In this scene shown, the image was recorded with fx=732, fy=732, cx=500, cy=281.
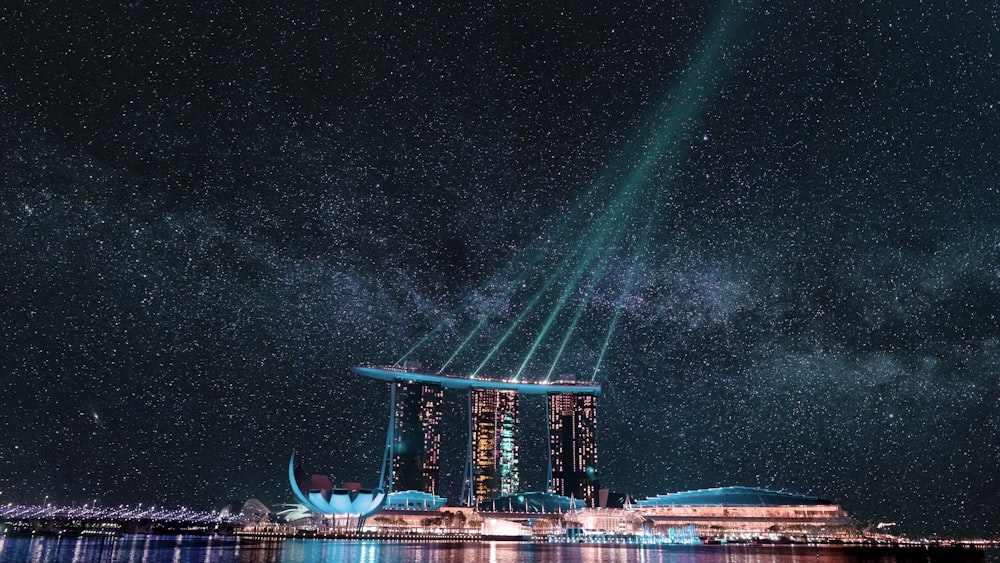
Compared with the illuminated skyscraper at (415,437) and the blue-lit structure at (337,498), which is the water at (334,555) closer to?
the blue-lit structure at (337,498)

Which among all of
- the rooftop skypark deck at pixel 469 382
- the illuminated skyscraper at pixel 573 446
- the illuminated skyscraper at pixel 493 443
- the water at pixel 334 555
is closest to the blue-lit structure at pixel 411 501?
the illuminated skyscraper at pixel 493 443

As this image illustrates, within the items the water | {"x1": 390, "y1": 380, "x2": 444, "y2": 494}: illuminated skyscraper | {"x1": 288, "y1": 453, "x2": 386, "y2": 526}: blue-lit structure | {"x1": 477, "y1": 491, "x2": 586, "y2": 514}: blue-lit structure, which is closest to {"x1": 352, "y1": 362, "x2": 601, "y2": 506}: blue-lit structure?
{"x1": 390, "y1": 380, "x2": 444, "y2": 494}: illuminated skyscraper

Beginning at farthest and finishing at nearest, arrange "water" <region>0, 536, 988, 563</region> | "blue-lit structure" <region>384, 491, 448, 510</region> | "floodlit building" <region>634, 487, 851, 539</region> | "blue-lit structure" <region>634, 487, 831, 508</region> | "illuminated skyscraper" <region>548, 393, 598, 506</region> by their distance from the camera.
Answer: "illuminated skyscraper" <region>548, 393, 598, 506</region> → "blue-lit structure" <region>634, 487, 831, 508</region> → "blue-lit structure" <region>384, 491, 448, 510</region> → "floodlit building" <region>634, 487, 851, 539</region> → "water" <region>0, 536, 988, 563</region>

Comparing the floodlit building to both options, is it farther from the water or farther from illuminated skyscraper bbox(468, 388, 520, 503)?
the water

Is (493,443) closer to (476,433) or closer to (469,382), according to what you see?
(476,433)

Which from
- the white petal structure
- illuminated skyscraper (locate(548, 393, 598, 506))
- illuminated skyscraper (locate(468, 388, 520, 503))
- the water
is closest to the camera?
the water

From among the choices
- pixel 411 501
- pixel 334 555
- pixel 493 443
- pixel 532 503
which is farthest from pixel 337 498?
pixel 493 443
